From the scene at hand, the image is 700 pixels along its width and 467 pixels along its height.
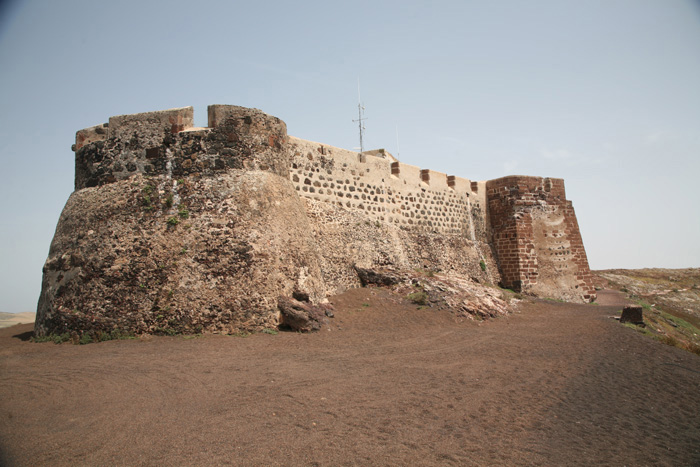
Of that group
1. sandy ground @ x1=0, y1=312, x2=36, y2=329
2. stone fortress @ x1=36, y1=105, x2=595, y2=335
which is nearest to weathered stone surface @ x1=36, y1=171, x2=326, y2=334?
stone fortress @ x1=36, y1=105, x2=595, y2=335

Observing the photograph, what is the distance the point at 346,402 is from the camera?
17.3ft

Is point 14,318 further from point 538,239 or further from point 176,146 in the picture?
point 538,239

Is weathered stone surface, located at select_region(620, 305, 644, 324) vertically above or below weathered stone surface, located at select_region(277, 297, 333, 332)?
below

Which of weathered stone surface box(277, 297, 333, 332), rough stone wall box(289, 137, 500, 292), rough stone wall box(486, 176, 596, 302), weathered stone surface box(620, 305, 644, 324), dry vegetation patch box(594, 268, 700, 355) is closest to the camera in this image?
weathered stone surface box(277, 297, 333, 332)

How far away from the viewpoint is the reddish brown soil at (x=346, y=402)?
4.15 m

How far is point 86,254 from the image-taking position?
28.4 feet

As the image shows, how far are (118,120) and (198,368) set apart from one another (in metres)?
5.84

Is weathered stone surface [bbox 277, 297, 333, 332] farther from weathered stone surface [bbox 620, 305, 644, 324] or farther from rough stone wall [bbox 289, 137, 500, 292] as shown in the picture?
weathered stone surface [bbox 620, 305, 644, 324]

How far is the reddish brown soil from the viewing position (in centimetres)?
415

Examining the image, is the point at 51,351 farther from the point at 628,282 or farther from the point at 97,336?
the point at 628,282

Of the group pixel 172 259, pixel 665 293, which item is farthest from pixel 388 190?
pixel 665 293

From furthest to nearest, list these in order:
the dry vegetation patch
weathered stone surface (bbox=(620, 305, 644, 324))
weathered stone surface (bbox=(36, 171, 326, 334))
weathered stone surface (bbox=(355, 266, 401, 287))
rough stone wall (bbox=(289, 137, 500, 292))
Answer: the dry vegetation patch → weathered stone surface (bbox=(355, 266, 401, 287)) → rough stone wall (bbox=(289, 137, 500, 292)) → weathered stone surface (bbox=(620, 305, 644, 324)) → weathered stone surface (bbox=(36, 171, 326, 334))

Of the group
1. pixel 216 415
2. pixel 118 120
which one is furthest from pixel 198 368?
pixel 118 120

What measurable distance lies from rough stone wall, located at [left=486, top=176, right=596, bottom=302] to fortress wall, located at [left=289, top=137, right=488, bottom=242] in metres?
0.90
